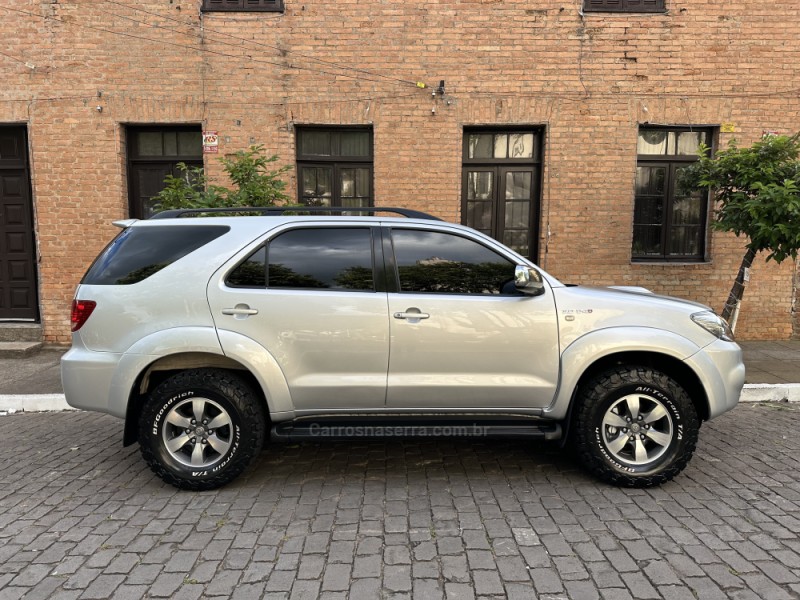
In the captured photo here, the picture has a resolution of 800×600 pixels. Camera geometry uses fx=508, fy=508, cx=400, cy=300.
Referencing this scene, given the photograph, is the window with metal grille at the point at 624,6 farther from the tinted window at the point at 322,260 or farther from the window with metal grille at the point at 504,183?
the tinted window at the point at 322,260

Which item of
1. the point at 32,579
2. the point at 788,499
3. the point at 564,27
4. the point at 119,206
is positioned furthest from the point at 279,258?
the point at 564,27

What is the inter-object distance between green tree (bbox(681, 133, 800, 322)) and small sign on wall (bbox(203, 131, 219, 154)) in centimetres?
666

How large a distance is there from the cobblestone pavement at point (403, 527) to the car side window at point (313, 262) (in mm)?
1479

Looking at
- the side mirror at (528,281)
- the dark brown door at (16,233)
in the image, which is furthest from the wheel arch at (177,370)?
the dark brown door at (16,233)

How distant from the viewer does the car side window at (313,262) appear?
11.8ft

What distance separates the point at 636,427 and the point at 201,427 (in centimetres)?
306

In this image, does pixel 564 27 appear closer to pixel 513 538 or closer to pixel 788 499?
pixel 788 499

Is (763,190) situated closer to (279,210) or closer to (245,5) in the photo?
(279,210)

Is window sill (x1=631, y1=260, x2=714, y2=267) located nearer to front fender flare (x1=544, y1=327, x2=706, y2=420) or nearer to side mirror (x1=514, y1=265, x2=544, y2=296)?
front fender flare (x1=544, y1=327, x2=706, y2=420)

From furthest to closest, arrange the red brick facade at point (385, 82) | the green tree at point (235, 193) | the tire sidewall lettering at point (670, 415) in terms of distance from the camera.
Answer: the red brick facade at point (385, 82) → the green tree at point (235, 193) → the tire sidewall lettering at point (670, 415)

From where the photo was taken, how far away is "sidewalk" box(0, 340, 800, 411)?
216 inches


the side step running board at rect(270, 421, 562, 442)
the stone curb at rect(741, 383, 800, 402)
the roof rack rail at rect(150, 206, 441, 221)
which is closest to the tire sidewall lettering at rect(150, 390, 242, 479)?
the side step running board at rect(270, 421, 562, 442)

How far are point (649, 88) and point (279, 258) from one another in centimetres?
678

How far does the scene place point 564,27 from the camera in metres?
7.59
